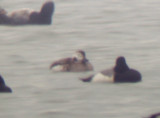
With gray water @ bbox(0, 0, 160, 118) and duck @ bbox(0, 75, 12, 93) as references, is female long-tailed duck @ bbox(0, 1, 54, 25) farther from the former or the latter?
duck @ bbox(0, 75, 12, 93)

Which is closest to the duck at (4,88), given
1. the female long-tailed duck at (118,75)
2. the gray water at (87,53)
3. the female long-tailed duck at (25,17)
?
the gray water at (87,53)

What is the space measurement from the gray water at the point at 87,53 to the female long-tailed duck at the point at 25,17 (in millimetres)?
276

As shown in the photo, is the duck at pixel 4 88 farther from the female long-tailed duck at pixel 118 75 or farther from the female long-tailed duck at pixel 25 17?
the female long-tailed duck at pixel 25 17

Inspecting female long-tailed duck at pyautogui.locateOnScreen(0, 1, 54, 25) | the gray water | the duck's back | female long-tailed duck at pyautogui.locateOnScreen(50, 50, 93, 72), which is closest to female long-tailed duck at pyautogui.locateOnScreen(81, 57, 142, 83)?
the duck's back

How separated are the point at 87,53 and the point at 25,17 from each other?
17.5 feet

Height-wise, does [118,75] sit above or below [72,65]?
above

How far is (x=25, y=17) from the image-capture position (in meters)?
27.4

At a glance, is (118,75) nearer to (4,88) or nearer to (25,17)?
(4,88)

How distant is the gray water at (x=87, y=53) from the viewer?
56.0 ft

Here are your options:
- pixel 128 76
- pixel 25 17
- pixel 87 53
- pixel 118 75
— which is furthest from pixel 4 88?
pixel 25 17

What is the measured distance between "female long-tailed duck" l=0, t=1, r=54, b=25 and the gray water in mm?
276

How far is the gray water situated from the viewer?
17.1 metres

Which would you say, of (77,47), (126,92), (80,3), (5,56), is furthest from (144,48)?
(80,3)

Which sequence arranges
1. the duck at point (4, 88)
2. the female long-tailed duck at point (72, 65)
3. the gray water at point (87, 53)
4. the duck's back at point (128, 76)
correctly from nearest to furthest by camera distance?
the gray water at point (87, 53) → the duck at point (4, 88) → the duck's back at point (128, 76) → the female long-tailed duck at point (72, 65)
